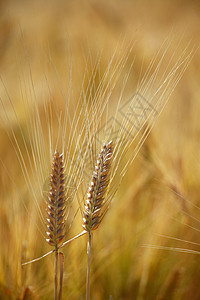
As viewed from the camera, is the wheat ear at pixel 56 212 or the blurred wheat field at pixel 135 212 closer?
the wheat ear at pixel 56 212

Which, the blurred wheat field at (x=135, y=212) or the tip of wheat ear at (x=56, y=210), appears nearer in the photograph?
the tip of wheat ear at (x=56, y=210)

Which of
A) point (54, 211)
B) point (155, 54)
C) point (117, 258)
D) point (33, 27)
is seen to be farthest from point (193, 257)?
point (33, 27)

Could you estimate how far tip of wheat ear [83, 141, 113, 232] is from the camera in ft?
1.41

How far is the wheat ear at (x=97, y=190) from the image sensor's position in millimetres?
429

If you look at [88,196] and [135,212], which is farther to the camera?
[135,212]

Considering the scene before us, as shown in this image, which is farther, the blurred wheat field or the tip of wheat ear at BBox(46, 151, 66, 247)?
the blurred wheat field

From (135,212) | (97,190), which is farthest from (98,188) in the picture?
(135,212)

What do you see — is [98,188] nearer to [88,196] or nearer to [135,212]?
[88,196]

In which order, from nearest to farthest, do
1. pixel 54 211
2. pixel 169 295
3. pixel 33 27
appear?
pixel 54 211
pixel 169 295
pixel 33 27

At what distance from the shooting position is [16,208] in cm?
68

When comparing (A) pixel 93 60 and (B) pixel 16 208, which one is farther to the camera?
(A) pixel 93 60

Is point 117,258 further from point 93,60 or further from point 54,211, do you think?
point 93,60

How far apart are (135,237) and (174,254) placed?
89mm

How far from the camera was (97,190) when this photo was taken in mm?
438
